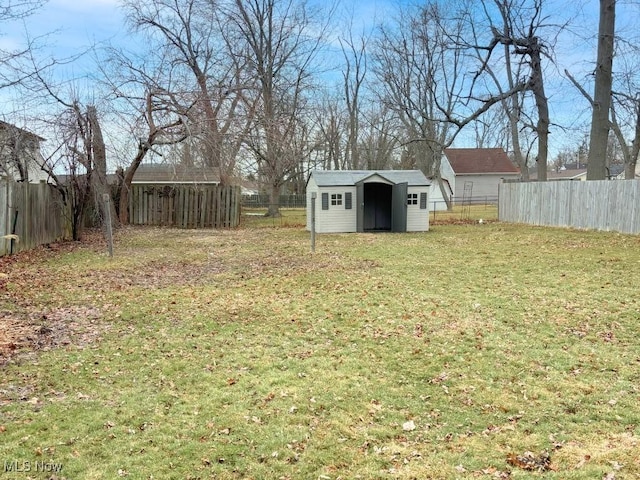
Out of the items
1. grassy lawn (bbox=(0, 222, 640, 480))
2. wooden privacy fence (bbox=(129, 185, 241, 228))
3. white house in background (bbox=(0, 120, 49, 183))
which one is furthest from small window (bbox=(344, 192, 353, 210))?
white house in background (bbox=(0, 120, 49, 183))

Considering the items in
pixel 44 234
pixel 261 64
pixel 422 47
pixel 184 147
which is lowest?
pixel 44 234

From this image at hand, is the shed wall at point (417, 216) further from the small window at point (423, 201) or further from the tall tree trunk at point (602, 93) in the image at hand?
the tall tree trunk at point (602, 93)

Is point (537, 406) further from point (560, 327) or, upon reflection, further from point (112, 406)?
point (112, 406)

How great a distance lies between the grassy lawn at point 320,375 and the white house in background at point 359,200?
8.61 metres

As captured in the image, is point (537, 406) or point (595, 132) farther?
point (595, 132)

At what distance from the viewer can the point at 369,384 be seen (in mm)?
3828

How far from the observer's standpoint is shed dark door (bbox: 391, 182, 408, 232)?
55.4 feet

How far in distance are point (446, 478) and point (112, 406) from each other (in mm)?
2344

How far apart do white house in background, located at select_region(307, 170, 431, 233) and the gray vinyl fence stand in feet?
17.3

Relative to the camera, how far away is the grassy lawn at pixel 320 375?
2.75 meters

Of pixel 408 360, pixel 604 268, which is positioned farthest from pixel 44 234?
pixel 604 268

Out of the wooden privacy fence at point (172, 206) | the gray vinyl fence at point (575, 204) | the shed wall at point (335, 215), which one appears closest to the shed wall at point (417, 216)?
the shed wall at point (335, 215)

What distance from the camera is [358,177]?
17.3m

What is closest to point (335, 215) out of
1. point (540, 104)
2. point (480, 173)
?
point (540, 104)
